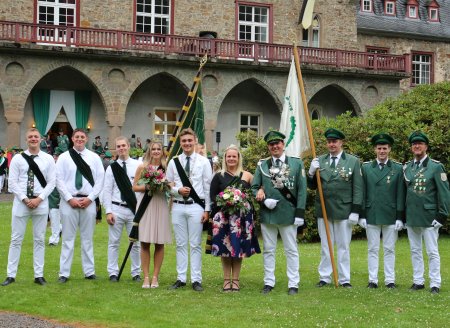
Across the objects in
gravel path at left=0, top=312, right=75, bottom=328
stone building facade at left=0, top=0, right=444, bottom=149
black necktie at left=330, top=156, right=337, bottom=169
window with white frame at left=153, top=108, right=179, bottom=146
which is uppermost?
stone building facade at left=0, top=0, right=444, bottom=149

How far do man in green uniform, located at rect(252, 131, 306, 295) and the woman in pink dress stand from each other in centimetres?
129

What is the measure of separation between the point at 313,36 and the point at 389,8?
948cm

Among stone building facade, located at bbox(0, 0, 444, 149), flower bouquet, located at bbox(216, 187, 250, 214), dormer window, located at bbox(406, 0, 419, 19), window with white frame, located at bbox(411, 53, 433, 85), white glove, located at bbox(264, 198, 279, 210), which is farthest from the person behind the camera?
dormer window, located at bbox(406, 0, 419, 19)

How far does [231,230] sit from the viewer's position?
9859 mm

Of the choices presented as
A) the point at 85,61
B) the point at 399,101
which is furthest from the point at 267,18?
the point at 399,101

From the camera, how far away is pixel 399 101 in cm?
1881

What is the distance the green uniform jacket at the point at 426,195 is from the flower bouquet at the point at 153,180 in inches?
129

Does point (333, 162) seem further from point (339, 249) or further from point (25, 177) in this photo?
point (25, 177)

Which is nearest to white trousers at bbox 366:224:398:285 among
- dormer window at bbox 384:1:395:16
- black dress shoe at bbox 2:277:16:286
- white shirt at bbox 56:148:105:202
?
white shirt at bbox 56:148:105:202

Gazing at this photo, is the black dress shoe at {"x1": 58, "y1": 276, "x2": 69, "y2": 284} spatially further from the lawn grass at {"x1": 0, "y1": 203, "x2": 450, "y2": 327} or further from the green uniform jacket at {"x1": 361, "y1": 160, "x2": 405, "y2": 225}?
the green uniform jacket at {"x1": 361, "y1": 160, "x2": 405, "y2": 225}

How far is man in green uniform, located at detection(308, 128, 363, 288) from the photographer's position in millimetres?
10391

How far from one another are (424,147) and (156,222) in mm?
3772

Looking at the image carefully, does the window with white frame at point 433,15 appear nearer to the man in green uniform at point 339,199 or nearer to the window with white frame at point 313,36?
the window with white frame at point 313,36

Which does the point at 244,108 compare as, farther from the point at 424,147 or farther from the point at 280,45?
the point at 424,147
